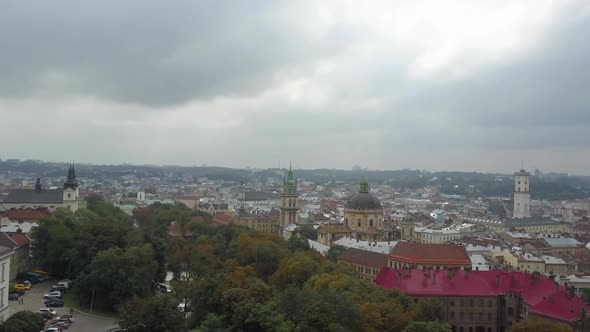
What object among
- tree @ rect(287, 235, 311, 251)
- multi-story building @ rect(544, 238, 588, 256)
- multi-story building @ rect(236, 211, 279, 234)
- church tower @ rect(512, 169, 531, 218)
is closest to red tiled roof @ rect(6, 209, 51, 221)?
tree @ rect(287, 235, 311, 251)

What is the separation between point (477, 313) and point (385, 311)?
46.2ft

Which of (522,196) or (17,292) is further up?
(522,196)

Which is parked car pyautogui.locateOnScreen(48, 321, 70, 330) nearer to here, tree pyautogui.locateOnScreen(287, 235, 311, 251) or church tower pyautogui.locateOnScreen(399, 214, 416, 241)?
tree pyautogui.locateOnScreen(287, 235, 311, 251)

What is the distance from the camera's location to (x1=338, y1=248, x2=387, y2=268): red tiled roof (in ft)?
236

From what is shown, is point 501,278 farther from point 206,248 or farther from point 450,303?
point 206,248

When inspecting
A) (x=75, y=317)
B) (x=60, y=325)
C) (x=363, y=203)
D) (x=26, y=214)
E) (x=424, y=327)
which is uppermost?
(x=363, y=203)

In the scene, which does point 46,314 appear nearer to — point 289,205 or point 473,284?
point 473,284

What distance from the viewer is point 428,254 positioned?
227 ft

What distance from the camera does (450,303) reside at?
53938 mm

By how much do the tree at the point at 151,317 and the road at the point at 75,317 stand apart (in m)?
5.74

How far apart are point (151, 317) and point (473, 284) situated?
28.0 m

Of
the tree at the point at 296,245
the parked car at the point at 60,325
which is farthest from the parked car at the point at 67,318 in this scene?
the tree at the point at 296,245

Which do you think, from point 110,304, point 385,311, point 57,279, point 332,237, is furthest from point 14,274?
point 332,237

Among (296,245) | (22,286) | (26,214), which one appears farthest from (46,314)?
(26,214)
